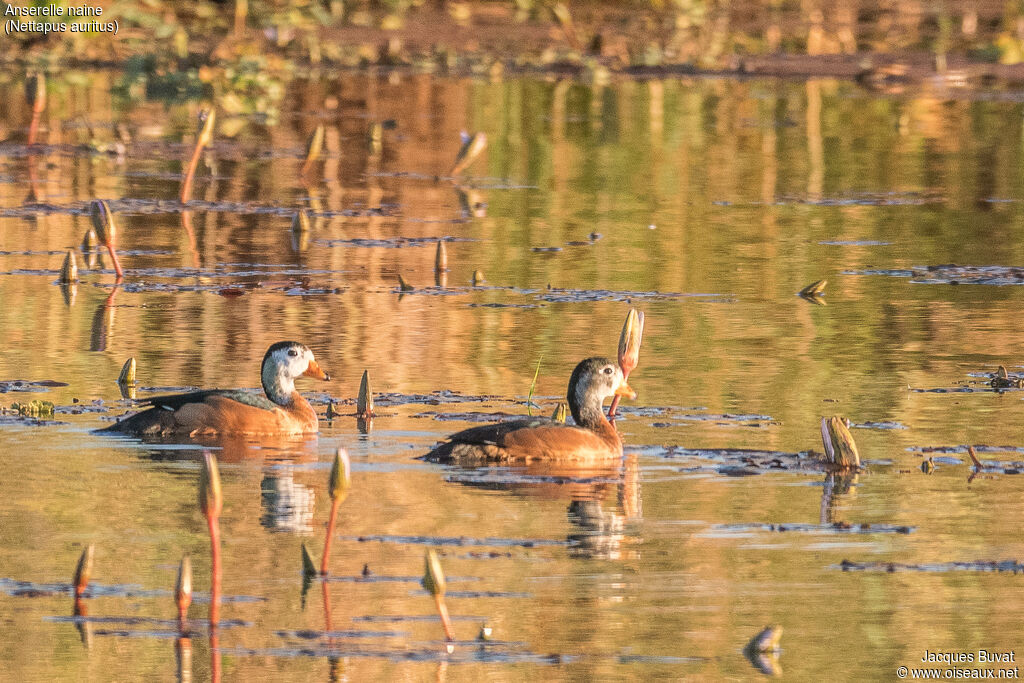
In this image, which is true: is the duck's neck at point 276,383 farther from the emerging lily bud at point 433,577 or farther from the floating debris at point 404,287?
the emerging lily bud at point 433,577

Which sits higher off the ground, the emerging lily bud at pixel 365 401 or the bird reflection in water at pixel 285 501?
the emerging lily bud at pixel 365 401

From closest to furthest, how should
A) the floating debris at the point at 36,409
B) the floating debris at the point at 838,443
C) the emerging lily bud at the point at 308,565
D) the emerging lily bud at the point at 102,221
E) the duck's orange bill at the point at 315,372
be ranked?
the emerging lily bud at the point at 308,565 → the floating debris at the point at 838,443 → the floating debris at the point at 36,409 → the duck's orange bill at the point at 315,372 → the emerging lily bud at the point at 102,221

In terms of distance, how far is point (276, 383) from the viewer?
10.9m

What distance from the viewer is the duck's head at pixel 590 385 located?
10219mm

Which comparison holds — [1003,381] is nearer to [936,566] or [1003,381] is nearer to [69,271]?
[936,566]

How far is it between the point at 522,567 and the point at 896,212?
1267 cm

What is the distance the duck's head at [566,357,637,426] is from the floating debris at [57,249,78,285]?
5.48 m

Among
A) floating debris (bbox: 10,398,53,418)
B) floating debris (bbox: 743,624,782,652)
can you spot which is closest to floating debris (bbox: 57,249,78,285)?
floating debris (bbox: 10,398,53,418)

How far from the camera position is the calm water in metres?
7.12

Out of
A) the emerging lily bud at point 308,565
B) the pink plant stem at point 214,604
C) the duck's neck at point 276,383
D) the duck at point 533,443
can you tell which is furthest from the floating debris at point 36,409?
the pink plant stem at point 214,604

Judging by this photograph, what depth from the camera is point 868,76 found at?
110ft

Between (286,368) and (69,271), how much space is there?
427 cm

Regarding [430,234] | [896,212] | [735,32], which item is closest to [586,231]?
[430,234]

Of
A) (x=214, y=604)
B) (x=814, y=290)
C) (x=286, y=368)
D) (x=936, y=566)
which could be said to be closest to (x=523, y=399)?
(x=286, y=368)
